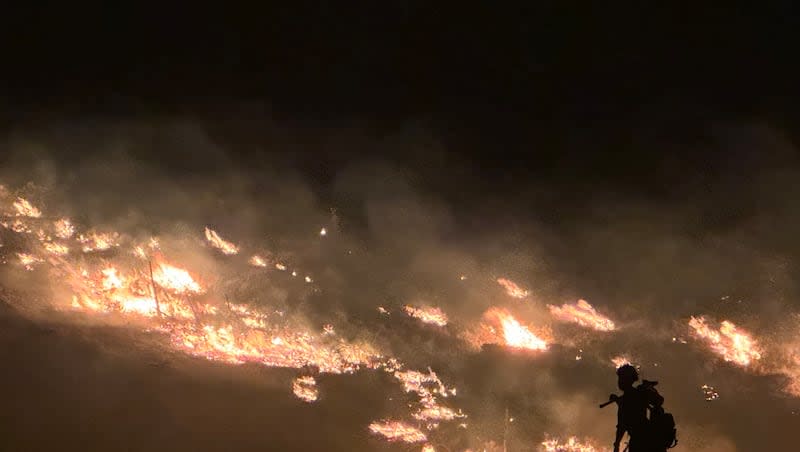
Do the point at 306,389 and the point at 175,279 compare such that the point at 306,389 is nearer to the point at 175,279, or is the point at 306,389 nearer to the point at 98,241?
the point at 175,279

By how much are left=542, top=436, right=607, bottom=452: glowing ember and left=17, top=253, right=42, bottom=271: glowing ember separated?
17.3 m

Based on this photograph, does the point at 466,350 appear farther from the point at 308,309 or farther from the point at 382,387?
the point at 308,309

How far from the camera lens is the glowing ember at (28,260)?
796 inches

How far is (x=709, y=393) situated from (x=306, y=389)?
10771 mm

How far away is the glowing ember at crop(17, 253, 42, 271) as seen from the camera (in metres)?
20.2

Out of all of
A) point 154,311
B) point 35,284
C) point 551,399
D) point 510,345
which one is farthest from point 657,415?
point 35,284

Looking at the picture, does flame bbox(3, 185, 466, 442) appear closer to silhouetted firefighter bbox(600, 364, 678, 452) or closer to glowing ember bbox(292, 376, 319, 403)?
glowing ember bbox(292, 376, 319, 403)

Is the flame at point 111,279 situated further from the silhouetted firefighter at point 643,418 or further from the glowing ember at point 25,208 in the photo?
the silhouetted firefighter at point 643,418

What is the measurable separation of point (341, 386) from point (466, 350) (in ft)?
12.5

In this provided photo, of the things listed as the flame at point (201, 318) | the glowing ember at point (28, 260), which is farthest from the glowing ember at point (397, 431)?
the glowing ember at point (28, 260)

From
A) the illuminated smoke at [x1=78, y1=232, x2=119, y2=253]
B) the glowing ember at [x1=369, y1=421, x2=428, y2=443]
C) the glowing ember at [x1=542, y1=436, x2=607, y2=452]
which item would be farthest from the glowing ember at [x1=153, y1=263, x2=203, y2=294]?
the glowing ember at [x1=542, y1=436, x2=607, y2=452]

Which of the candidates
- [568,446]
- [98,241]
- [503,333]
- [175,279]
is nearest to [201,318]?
[175,279]

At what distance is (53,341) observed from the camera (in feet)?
57.2

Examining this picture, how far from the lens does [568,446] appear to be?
1486 centimetres
